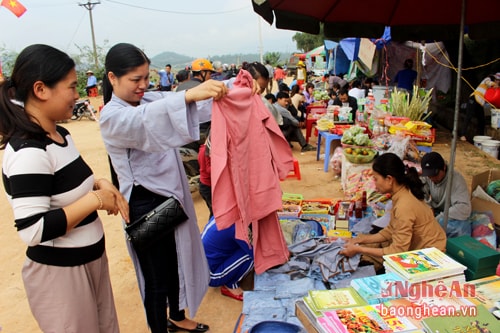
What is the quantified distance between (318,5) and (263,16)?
684 millimetres

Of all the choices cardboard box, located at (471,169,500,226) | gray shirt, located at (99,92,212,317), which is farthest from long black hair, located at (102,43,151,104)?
cardboard box, located at (471,169,500,226)

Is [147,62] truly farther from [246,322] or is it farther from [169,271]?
[246,322]

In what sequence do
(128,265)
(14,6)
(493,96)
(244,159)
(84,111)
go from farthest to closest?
(84,111) → (14,6) → (493,96) → (128,265) → (244,159)

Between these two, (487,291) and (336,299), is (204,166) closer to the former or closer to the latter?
(336,299)

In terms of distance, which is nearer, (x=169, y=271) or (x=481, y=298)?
(x=481, y=298)

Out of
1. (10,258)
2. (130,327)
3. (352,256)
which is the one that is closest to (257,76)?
(352,256)

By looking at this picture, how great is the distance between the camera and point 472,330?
1.53 m

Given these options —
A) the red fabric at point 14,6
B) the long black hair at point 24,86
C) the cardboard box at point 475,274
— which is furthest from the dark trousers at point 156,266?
the red fabric at point 14,6

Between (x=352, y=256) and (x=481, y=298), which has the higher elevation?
(x=481, y=298)

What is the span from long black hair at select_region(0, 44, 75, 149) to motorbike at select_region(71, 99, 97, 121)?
14.3 meters

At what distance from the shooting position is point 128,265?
3.95 meters

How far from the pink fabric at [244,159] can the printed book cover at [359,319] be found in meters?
0.84

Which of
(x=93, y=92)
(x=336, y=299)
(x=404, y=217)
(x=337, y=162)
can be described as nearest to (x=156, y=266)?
(x=336, y=299)

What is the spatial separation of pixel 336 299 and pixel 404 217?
115cm
